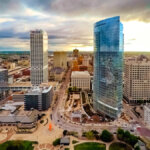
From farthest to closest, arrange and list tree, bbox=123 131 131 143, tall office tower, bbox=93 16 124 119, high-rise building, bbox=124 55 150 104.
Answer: high-rise building, bbox=124 55 150 104, tall office tower, bbox=93 16 124 119, tree, bbox=123 131 131 143

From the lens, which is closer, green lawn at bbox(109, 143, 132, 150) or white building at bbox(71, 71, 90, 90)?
green lawn at bbox(109, 143, 132, 150)

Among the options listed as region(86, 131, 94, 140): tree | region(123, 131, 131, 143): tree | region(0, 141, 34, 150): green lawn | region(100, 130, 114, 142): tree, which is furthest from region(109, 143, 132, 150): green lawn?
region(0, 141, 34, 150): green lawn

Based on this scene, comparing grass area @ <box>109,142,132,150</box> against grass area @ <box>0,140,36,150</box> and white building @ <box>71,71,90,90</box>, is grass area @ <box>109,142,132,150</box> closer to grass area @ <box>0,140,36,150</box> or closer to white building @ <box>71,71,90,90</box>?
grass area @ <box>0,140,36,150</box>

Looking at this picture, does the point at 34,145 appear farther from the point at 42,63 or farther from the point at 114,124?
the point at 42,63

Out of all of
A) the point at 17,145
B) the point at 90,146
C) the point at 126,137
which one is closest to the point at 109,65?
the point at 126,137

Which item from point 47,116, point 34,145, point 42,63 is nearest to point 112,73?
point 47,116

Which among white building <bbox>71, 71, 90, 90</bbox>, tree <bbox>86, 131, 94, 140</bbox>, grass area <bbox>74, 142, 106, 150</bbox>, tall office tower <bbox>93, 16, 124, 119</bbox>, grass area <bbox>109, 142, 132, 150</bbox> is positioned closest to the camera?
grass area <bbox>109, 142, 132, 150</bbox>
